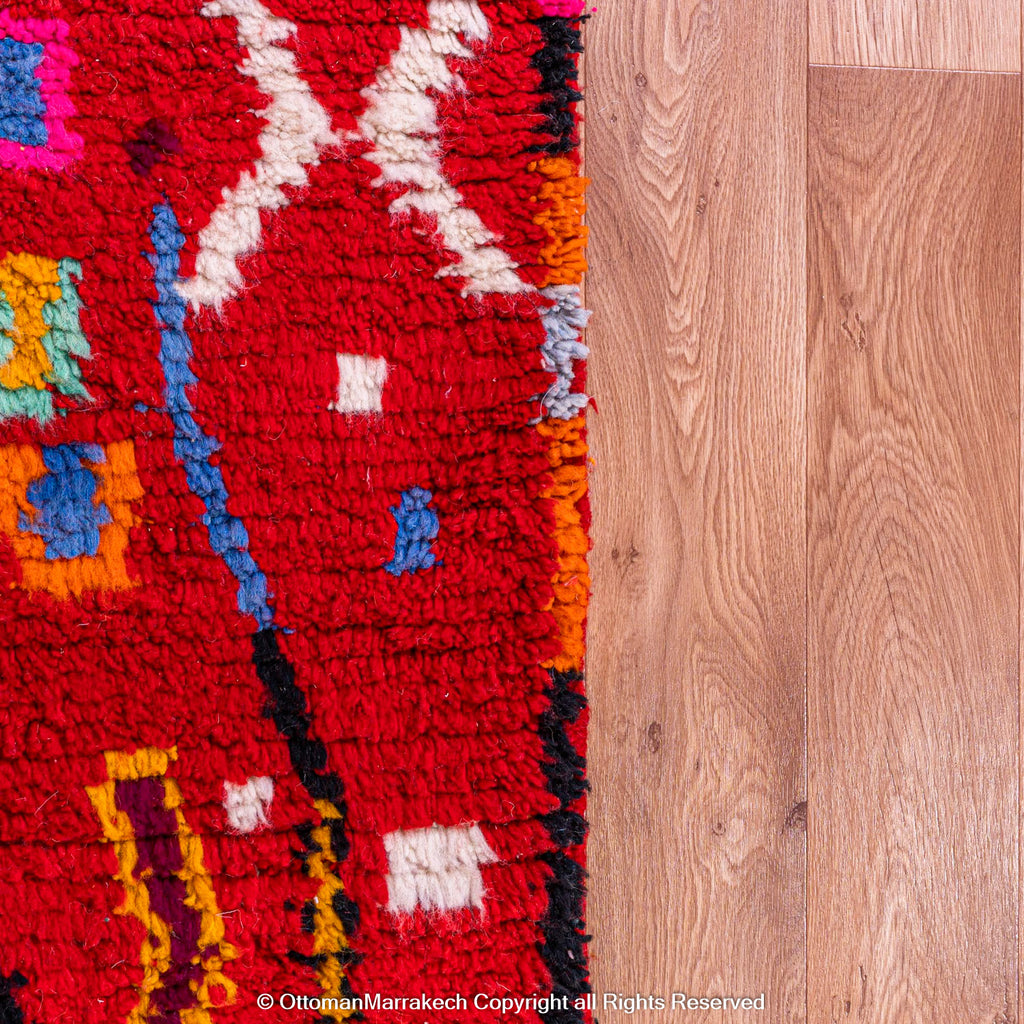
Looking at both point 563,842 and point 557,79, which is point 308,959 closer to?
point 563,842

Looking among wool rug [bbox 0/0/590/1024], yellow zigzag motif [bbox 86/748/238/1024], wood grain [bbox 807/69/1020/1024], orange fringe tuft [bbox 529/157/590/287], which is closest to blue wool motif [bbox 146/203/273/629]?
wool rug [bbox 0/0/590/1024]

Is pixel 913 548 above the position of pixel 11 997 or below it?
above

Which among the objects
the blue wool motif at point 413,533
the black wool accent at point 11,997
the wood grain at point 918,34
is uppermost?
the wood grain at point 918,34

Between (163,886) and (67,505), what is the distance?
232 mm

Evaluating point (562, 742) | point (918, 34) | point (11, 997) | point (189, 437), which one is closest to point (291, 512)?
point (189, 437)

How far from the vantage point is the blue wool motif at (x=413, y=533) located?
467 millimetres

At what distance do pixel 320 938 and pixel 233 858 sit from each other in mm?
72

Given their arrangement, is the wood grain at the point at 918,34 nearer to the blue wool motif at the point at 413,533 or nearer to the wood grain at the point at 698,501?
the wood grain at the point at 698,501

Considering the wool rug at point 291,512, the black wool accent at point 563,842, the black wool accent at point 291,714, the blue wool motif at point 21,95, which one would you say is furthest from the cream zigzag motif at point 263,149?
the black wool accent at point 563,842

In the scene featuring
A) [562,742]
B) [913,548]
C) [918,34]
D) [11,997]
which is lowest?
[11,997]

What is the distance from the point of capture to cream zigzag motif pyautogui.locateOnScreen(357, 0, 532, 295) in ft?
1.52

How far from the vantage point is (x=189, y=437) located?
46cm

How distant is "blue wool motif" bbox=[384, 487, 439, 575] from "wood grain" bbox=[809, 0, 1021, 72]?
1.29 feet

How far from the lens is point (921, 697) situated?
0.53 metres
